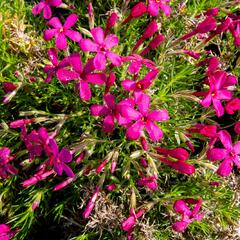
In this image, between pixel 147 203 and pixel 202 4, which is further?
pixel 202 4

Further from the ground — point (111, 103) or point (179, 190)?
point (111, 103)

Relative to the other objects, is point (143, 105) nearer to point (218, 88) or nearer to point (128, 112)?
point (128, 112)

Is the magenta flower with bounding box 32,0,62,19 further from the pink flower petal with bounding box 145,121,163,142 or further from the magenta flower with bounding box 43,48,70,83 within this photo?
the pink flower petal with bounding box 145,121,163,142

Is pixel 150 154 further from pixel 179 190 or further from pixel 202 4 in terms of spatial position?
pixel 202 4

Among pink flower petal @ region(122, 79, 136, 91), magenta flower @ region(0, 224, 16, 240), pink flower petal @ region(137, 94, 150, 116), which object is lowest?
magenta flower @ region(0, 224, 16, 240)

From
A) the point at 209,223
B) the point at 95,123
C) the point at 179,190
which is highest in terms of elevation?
the point at 95,123

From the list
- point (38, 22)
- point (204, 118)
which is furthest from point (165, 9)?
point (38, 22)

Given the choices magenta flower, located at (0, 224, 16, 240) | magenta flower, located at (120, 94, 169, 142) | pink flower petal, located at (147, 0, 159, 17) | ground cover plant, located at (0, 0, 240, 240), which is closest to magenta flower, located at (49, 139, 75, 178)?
ground cover plant, located at (0, 0, 240, 240)

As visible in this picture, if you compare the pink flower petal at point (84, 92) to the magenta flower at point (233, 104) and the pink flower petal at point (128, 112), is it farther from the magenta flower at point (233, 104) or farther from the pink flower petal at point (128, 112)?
the magenta flower at point (233, 104)
